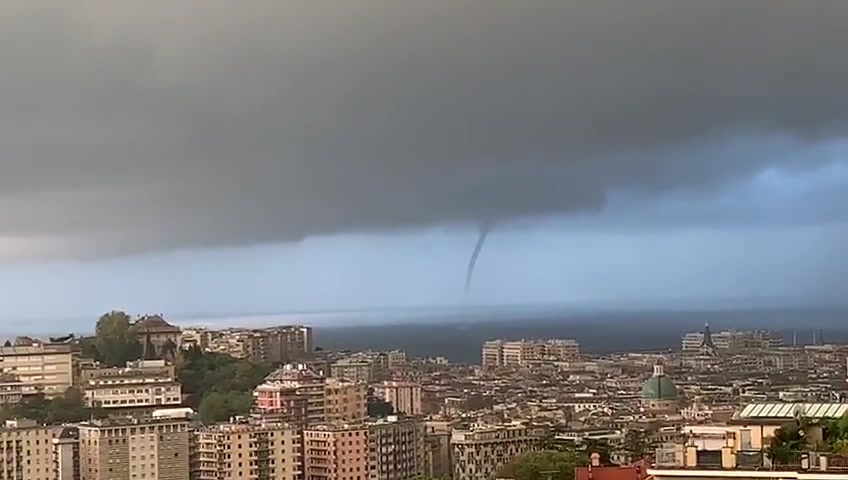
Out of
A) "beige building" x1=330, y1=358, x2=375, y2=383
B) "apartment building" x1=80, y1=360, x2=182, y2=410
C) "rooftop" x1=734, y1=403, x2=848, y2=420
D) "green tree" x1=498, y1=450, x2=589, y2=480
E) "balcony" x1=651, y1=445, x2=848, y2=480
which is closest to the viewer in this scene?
"balcony" x1=651, y1=445, x2=848, y2=480

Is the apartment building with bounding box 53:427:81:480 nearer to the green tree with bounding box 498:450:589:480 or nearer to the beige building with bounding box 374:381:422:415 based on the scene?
the beige building with bounding box 374:381:422:415

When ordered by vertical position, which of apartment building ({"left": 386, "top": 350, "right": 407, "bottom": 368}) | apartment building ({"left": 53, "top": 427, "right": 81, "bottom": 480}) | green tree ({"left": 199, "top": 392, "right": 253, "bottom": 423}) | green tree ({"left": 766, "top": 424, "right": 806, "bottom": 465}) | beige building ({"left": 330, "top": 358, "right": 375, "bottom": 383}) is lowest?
apartment building ({"left": 53, "top": 427, "right": 81, "bottom": 480})

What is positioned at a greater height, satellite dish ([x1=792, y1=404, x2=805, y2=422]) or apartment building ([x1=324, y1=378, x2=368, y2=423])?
satellite dish ([x1=792, y1=404, x2=805, y2=422])

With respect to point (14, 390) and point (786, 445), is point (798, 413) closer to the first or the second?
point (786, 445)

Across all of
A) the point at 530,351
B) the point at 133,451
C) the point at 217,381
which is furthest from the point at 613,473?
the point at 530,351

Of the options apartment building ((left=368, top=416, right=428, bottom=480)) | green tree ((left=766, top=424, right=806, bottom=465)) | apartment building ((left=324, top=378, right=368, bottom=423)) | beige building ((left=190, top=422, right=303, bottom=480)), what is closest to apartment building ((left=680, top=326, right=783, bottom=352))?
apartment building ((left=324, top=378, right=368, bottom=423))

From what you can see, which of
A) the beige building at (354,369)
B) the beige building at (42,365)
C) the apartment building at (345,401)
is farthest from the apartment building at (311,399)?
the beige building at (42,365)

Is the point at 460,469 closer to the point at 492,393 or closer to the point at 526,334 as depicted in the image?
the point at 492,393
